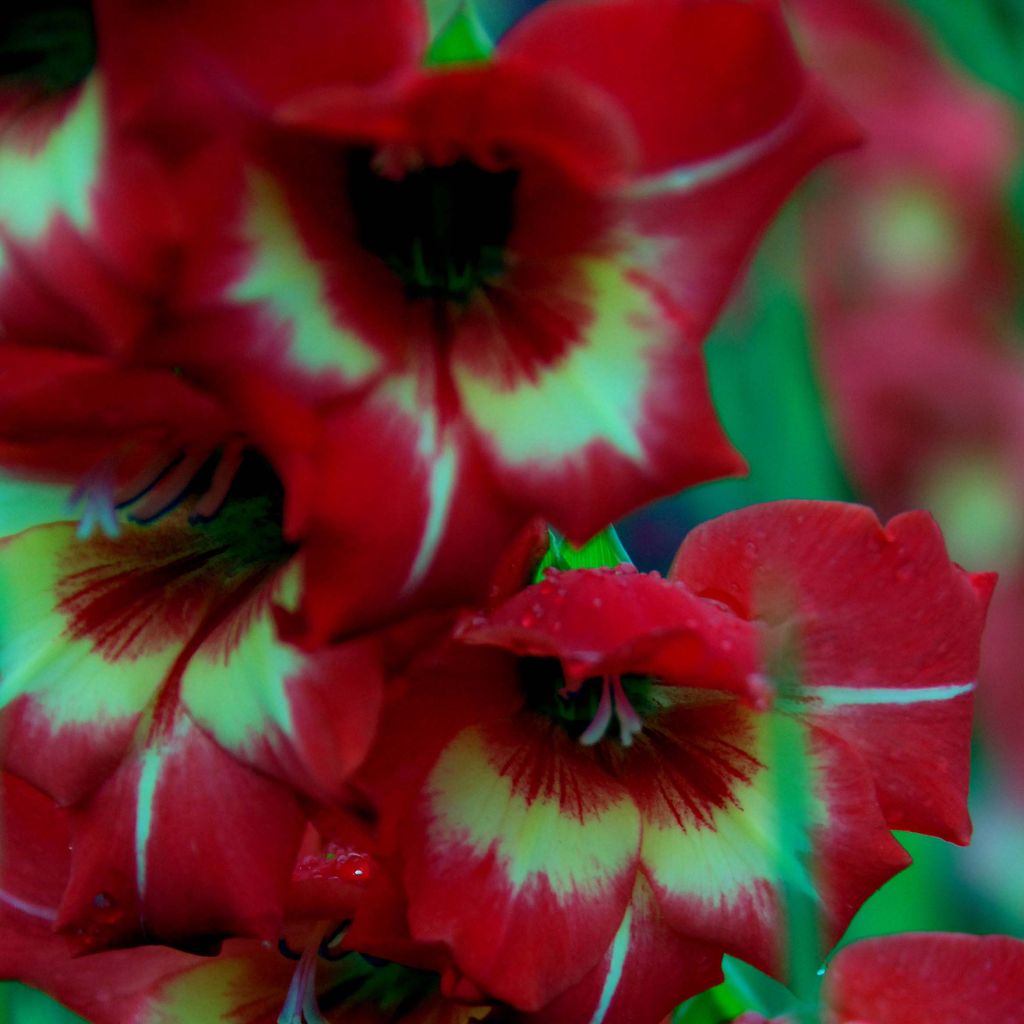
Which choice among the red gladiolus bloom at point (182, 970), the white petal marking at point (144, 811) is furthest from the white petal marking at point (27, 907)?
the white petal marking at point (144, 811)

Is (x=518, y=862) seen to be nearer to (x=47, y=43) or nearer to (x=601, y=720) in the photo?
(x=601, y=720)

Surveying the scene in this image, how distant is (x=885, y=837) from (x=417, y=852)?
145 millimetres

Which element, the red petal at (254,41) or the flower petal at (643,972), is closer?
the red petal at (254,41)

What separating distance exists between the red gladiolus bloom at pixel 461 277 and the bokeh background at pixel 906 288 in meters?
0.02

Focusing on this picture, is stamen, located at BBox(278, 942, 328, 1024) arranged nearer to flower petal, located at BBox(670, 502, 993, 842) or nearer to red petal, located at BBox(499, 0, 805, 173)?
flower petal, located at BBox(670, 502, 993, 842)

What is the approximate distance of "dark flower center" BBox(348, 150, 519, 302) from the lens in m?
0.35

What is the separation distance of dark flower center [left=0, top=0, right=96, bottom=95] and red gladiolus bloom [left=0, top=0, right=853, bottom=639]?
0.06m

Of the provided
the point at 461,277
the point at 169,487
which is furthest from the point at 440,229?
the point at 169,487

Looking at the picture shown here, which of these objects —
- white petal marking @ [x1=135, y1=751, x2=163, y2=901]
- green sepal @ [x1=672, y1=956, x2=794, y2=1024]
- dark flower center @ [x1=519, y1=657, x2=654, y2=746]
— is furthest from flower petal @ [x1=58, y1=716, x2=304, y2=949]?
green sepal @ [x1=672, y1=956, x2=794, y2=1024]

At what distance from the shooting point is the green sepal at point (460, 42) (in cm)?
32

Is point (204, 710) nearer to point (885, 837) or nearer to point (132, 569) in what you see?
point (132, 569)

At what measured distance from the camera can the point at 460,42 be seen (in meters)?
0.32

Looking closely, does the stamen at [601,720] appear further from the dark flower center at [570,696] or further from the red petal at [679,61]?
the red petal at [679,61]

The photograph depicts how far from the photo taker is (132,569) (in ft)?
1.40
